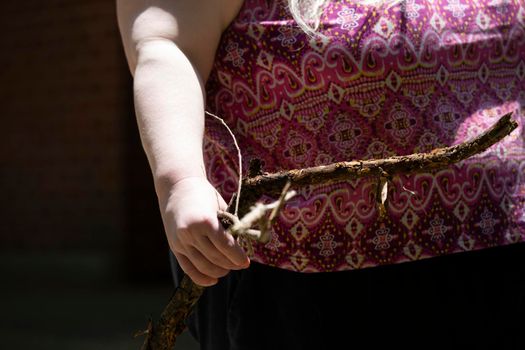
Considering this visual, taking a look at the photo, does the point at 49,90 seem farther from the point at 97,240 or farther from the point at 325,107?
the point at 325,107

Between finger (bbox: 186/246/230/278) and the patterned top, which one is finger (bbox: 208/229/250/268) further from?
the patterned top

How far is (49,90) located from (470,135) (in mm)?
7244

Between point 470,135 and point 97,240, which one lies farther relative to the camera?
point 97,240

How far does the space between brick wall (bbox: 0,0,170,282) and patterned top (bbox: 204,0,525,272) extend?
579cm

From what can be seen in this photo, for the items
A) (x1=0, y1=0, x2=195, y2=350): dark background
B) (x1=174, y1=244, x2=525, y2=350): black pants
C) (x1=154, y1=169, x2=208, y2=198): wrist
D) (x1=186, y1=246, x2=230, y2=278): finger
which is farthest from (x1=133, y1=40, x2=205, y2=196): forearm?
(x1=0, y1=0, x2=195, y2=350): dark background

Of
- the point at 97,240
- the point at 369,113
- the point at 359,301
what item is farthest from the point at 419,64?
the point at 97,240

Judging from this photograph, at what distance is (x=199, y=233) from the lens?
1.26m

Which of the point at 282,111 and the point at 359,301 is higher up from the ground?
the point at 282,111

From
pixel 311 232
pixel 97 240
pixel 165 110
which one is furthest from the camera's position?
pixel 97 240

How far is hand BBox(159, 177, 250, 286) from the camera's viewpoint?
1.26 metres

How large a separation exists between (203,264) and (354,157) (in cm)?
38

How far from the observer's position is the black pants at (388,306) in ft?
4.92

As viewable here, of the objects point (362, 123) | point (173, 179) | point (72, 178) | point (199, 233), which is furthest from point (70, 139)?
point (199, 233)

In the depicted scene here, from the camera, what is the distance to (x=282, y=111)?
5.08ft
